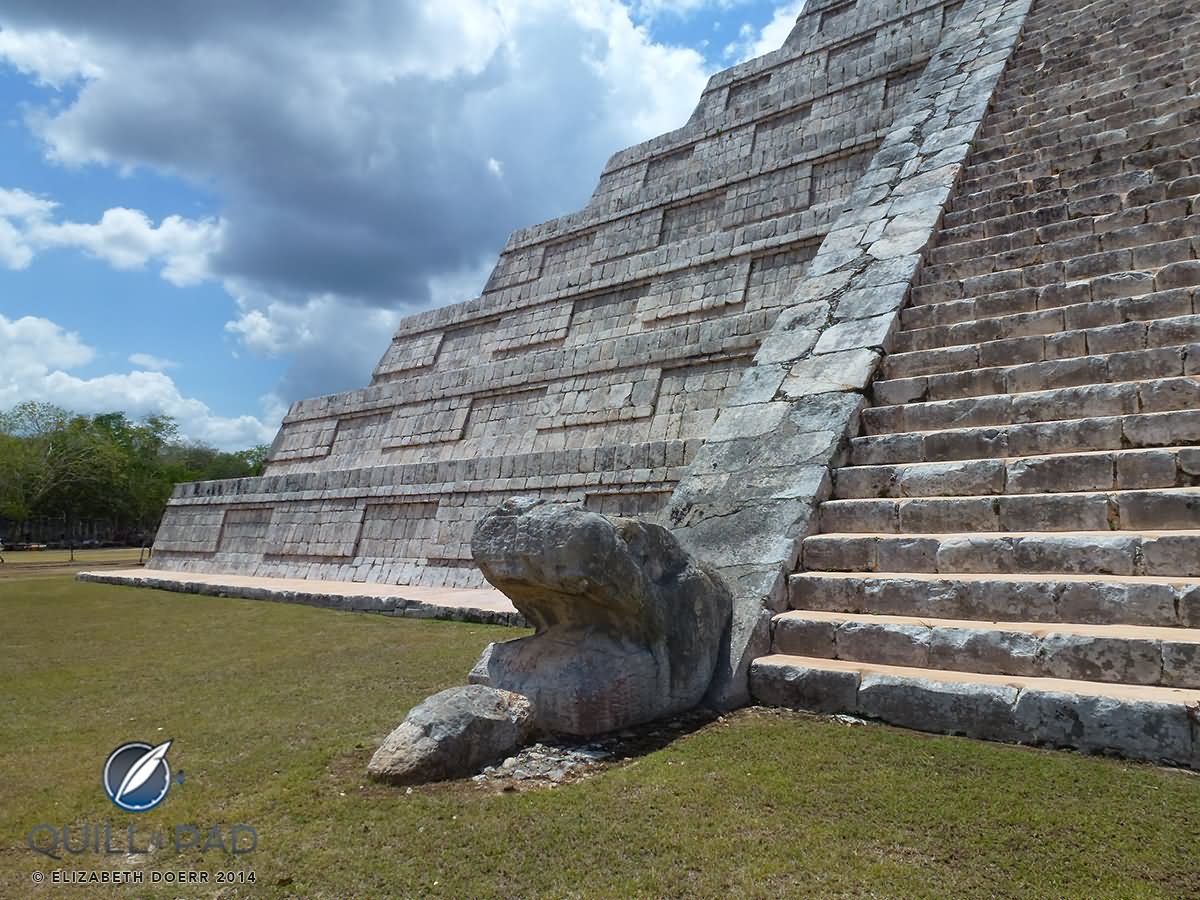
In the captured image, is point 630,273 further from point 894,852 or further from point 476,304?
point 894,852

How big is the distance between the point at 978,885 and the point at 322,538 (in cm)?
1127

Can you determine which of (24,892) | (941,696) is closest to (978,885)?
(941,696)

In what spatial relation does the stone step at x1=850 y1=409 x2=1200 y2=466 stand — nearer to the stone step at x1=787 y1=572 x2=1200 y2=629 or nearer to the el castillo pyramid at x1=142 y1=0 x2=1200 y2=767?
the el castillo pyramid at x1=142 y1=0 x2=1200 y2=767

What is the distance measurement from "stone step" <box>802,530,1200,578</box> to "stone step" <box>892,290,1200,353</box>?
1933 mm

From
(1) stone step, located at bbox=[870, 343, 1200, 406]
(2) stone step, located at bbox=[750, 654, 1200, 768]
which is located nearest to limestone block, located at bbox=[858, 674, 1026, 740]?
(2) stone step, located at bbox=[750, 654, 1200, 768]

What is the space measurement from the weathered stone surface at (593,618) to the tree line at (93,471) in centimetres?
1579

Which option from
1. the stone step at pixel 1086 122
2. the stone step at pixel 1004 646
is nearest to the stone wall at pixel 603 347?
the stone step at pixel 1086 122

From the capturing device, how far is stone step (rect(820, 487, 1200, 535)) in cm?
389

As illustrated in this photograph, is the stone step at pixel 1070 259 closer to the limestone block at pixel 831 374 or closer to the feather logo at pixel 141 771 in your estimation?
the limestone block at pixel 831 374

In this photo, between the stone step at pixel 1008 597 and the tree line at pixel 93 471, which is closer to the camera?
the stone step at pixel 1008 597

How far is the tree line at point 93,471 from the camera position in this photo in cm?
3038

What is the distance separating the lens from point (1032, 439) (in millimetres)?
4594

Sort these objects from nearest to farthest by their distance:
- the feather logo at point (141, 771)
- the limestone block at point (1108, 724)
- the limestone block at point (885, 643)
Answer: the limestone block at point (1108, 724) < the feather logo at point (141, 771) < the limestone block at point (885, 643)

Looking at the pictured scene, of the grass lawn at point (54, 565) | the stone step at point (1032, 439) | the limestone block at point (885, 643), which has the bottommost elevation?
the grass lawn at point (54, 565)
